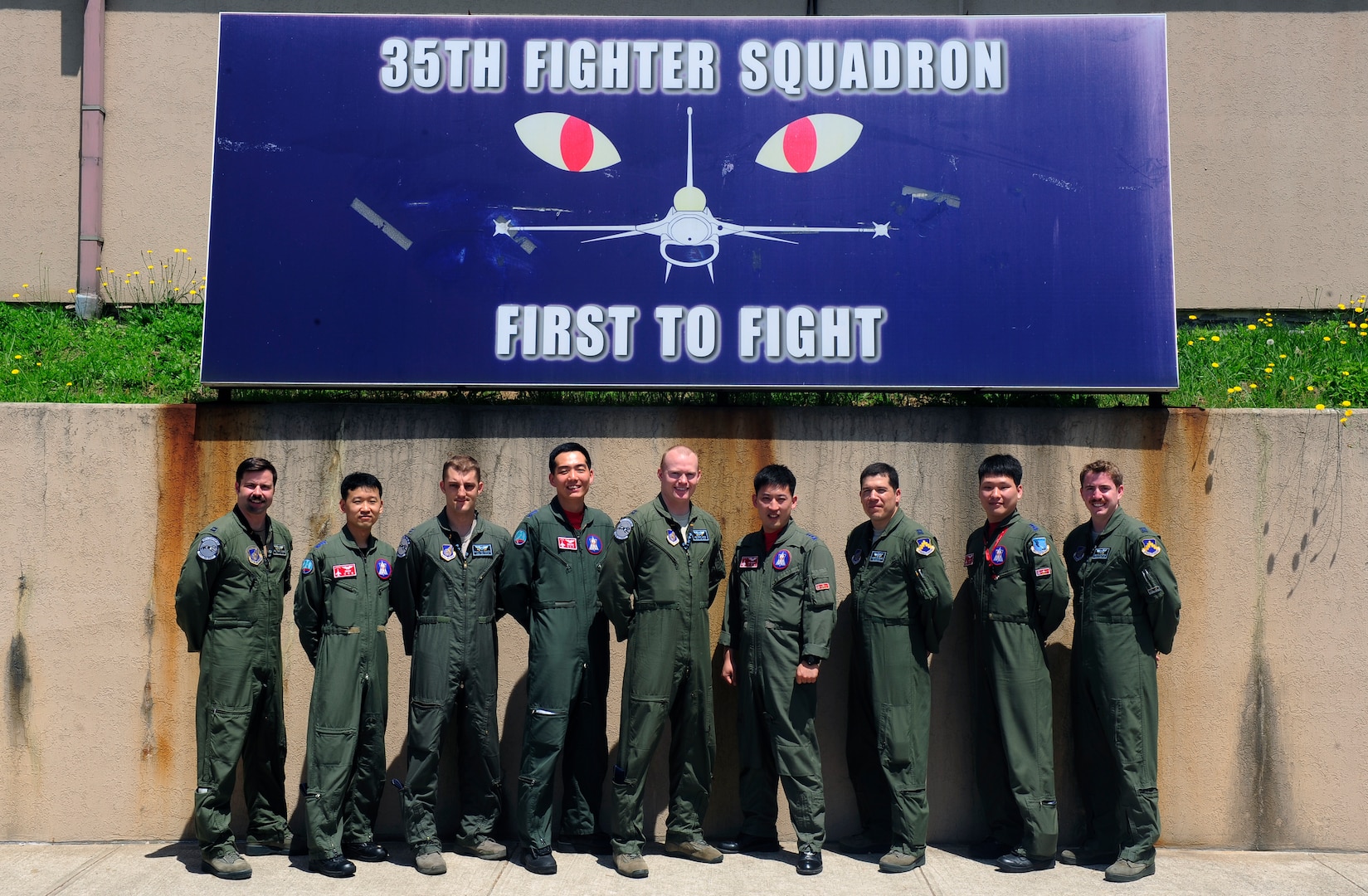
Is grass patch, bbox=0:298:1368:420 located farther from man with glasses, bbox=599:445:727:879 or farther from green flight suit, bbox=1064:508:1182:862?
green flight suit, bbox=1064:508:1182:862

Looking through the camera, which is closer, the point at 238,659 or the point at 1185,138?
the point at 238,659

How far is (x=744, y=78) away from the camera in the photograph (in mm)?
6176

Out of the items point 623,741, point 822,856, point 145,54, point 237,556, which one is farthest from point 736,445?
point 145,54

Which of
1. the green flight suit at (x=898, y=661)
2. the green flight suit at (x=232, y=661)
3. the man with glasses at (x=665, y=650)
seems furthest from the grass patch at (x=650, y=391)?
the green flight suit at (x=232, y=661)

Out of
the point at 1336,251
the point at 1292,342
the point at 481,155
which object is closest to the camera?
the point at 481,155

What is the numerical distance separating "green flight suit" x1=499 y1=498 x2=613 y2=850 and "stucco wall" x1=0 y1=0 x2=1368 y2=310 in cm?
514

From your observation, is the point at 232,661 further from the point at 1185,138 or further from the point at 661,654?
the point at 1185,138

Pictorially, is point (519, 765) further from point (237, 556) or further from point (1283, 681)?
point (1283, 681)

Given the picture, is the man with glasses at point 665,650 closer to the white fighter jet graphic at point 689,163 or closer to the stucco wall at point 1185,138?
the white fighter jet graphic at point 689,163

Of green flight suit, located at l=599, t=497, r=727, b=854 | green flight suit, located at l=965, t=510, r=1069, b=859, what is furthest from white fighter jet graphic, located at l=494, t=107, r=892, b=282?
green flight suit, located at l=965, t=510, r=1069, b=859

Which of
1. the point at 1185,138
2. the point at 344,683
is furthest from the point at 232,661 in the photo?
the point at 1185,138

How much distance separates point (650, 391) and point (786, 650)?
1689 millimetres

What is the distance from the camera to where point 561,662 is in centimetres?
506

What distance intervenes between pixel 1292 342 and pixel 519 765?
544 centimetres
